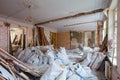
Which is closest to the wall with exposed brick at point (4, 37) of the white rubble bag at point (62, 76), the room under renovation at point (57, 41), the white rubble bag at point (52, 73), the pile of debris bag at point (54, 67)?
the room under renovation at point (57, 41)

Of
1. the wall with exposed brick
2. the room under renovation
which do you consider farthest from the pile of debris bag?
the wall with exposed brick

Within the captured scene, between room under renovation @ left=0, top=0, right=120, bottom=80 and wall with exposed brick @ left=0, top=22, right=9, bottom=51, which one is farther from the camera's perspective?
wall with exposed brick @ left=0, top=22, right=9, bottom=51

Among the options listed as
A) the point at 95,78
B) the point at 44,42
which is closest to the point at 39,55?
the point at 95,78

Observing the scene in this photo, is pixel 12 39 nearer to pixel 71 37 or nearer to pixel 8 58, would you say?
pixel 8 58

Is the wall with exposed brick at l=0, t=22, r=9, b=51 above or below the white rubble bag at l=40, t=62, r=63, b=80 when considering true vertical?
above

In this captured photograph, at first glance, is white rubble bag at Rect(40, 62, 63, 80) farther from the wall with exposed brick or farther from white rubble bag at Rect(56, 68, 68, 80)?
the wall with exposed brick

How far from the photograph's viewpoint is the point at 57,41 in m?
11.3

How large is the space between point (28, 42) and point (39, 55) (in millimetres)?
3177

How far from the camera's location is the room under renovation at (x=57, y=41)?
10.1 ft

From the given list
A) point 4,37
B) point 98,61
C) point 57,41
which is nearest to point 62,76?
point 98,61

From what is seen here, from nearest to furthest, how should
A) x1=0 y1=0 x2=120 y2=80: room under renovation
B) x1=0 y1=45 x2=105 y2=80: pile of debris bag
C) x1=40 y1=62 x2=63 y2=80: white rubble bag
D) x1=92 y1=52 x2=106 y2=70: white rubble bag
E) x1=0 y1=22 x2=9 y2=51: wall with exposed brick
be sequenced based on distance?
x1=40 y1=62 x2=63 y2=80: white rubble bag, x1=0 y1=45 x2=105 y2=80: pile of debris bag, x1=0 y1=0 x2=120 y2=80: room under renovation, x1=92 y1=52 x2=106 y2=70: white rubble bag, x1=0 y1=22 x2=9 y2=51: wall with exposed brick

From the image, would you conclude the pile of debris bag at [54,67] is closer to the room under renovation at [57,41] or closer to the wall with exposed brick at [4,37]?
the room under renovation at [57,41]

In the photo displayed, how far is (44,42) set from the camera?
897 cm

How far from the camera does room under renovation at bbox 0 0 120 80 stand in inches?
121
